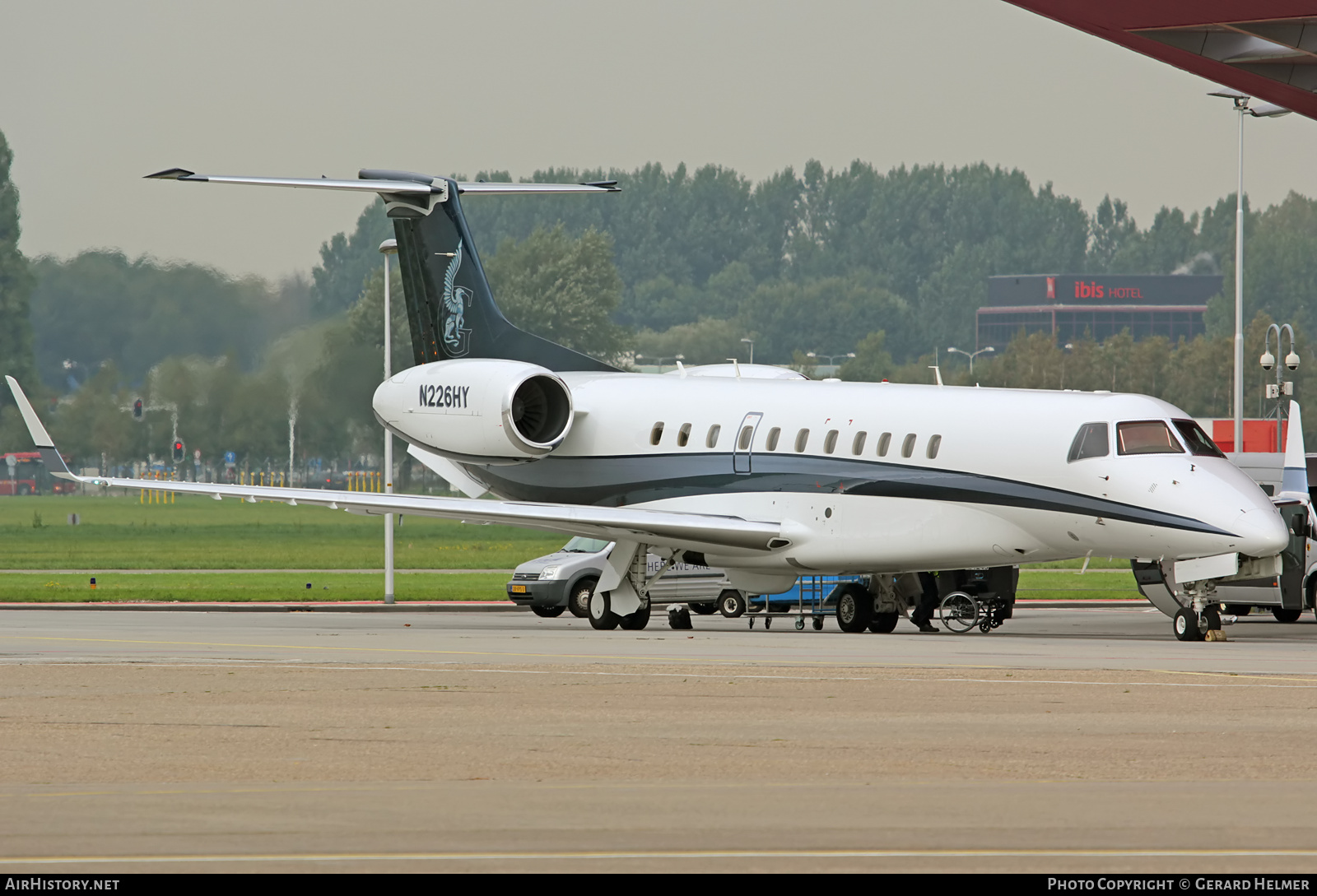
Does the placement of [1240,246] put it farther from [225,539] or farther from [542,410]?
[225,539]

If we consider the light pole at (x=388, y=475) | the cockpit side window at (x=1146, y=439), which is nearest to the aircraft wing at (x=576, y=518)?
the light pole at (x=388, y=475)

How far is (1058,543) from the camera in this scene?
2464cm

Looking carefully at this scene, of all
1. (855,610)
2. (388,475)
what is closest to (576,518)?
(855,610)

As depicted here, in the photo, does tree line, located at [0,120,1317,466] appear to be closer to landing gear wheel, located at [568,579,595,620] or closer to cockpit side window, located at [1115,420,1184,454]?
landing gear wheel, located at [568,579,595,620]

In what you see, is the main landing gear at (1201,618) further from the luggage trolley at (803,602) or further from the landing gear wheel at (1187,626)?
the luggage trolley at (803,602)

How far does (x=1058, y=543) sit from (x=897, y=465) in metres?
2.56

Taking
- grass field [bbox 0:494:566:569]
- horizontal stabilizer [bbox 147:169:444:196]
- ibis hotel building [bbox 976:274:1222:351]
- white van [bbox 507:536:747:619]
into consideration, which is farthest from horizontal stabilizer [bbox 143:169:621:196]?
ibis hotel building [bbox 976:274:1222:351]

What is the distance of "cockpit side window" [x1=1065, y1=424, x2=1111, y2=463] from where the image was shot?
2419 cm

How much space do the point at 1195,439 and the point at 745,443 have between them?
678 cm

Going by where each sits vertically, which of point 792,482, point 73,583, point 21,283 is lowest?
point 73,583

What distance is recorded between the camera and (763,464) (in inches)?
1088

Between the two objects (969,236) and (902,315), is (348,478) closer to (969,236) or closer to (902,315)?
(902,315)

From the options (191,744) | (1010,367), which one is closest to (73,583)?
(191,744)

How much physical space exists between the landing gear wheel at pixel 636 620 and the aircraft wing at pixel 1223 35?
34.1ft
